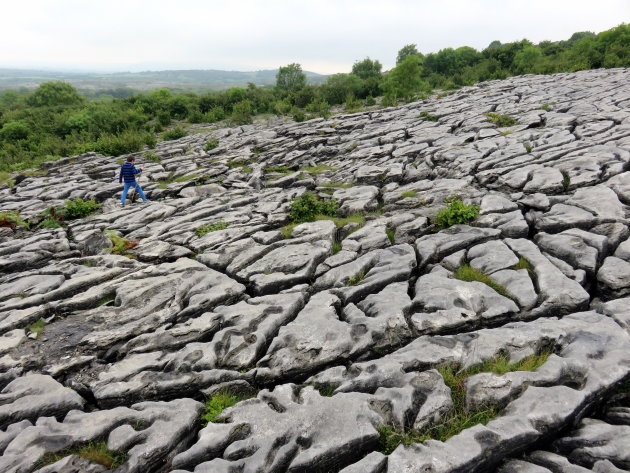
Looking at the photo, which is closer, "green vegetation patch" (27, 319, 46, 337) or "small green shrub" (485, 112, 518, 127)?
"green vegetation patch" (27, 319, 46, 337)

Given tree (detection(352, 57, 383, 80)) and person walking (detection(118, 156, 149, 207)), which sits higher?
tree (detection(352, 57, 383, 80))

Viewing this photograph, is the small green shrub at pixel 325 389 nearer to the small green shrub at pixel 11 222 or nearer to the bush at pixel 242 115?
the small green shrub at pixel 11 222

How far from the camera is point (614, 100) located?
32.6 metres

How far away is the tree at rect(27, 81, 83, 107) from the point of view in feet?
321

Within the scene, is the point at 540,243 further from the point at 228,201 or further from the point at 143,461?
the point at 228,201

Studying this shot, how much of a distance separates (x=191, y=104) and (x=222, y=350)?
2623 inches

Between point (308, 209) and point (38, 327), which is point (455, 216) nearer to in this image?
point (308, 209)

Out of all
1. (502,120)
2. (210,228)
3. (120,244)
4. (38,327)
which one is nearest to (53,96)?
(120,244)

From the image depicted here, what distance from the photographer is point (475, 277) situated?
11.8 metres

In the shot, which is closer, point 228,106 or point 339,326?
point 339,326

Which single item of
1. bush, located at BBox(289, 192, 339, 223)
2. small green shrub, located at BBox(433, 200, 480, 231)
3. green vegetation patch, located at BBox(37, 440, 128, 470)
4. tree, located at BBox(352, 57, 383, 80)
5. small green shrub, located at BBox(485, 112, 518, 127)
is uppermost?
tree, located at BBox(352, 57, 383, 80)

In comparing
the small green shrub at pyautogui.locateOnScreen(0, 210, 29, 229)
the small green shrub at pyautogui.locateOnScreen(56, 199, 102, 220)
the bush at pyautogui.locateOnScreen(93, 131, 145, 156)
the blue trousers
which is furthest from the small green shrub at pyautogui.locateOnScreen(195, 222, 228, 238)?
the bush at pyautogui.locateOnScreen(93, 131, 145, 156)

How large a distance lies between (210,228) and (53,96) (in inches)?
4708

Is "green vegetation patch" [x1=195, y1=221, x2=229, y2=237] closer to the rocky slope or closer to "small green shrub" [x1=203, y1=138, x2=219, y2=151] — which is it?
the rocky slope
